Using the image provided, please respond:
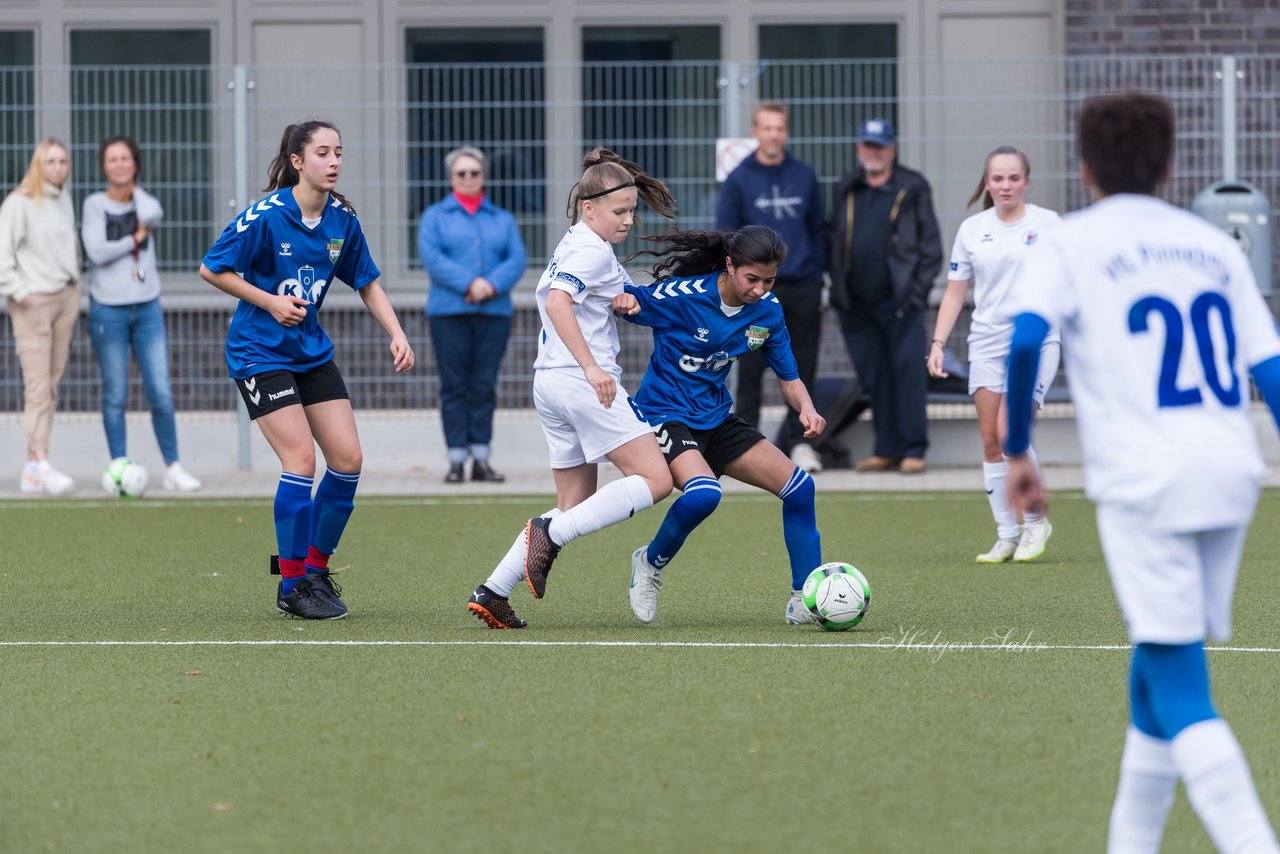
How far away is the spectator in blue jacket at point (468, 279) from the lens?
40.1 feet

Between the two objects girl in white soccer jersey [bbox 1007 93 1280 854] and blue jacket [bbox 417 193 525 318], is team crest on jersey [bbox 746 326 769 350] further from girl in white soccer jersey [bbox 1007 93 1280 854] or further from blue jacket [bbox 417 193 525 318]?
blue jacket [bbox 417 193 525 318]

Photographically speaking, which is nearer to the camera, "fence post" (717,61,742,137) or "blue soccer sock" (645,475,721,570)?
"blue soccer sock" (645,475,721,570)

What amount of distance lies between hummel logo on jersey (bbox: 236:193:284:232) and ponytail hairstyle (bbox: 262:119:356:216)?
13 centimetres

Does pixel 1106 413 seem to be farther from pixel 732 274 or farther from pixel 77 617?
pixel 77 617

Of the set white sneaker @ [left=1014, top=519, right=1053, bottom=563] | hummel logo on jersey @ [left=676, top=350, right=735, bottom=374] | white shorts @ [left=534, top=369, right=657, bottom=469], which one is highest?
hummel logo on jersey @ [left=676, top=350, right=735, bottom=374]

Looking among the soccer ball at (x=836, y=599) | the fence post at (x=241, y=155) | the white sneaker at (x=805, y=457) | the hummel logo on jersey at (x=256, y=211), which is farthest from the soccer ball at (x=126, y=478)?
the soccer ball at (x=836, y=599)

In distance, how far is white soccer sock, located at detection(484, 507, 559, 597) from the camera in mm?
6727

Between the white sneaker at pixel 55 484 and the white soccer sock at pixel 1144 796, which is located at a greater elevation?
the white sneaker at pixel 55 484

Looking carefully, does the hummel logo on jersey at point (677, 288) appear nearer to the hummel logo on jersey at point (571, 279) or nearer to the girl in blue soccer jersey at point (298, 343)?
the hummel logo on jersey at point (571, 279)

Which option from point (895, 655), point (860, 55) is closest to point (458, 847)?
point (895, 655)

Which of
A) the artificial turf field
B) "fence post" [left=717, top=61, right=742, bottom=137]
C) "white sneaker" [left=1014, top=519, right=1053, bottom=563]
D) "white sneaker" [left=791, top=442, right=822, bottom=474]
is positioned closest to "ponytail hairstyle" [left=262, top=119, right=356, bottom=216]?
the artificial turf field

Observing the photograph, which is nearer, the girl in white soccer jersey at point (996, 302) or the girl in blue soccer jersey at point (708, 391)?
the girl in blue soccer jersey at point (708, 391)

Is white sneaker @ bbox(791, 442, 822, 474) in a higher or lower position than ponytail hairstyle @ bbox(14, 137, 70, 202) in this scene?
lower

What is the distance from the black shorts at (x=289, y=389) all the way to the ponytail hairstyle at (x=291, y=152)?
615 mm
